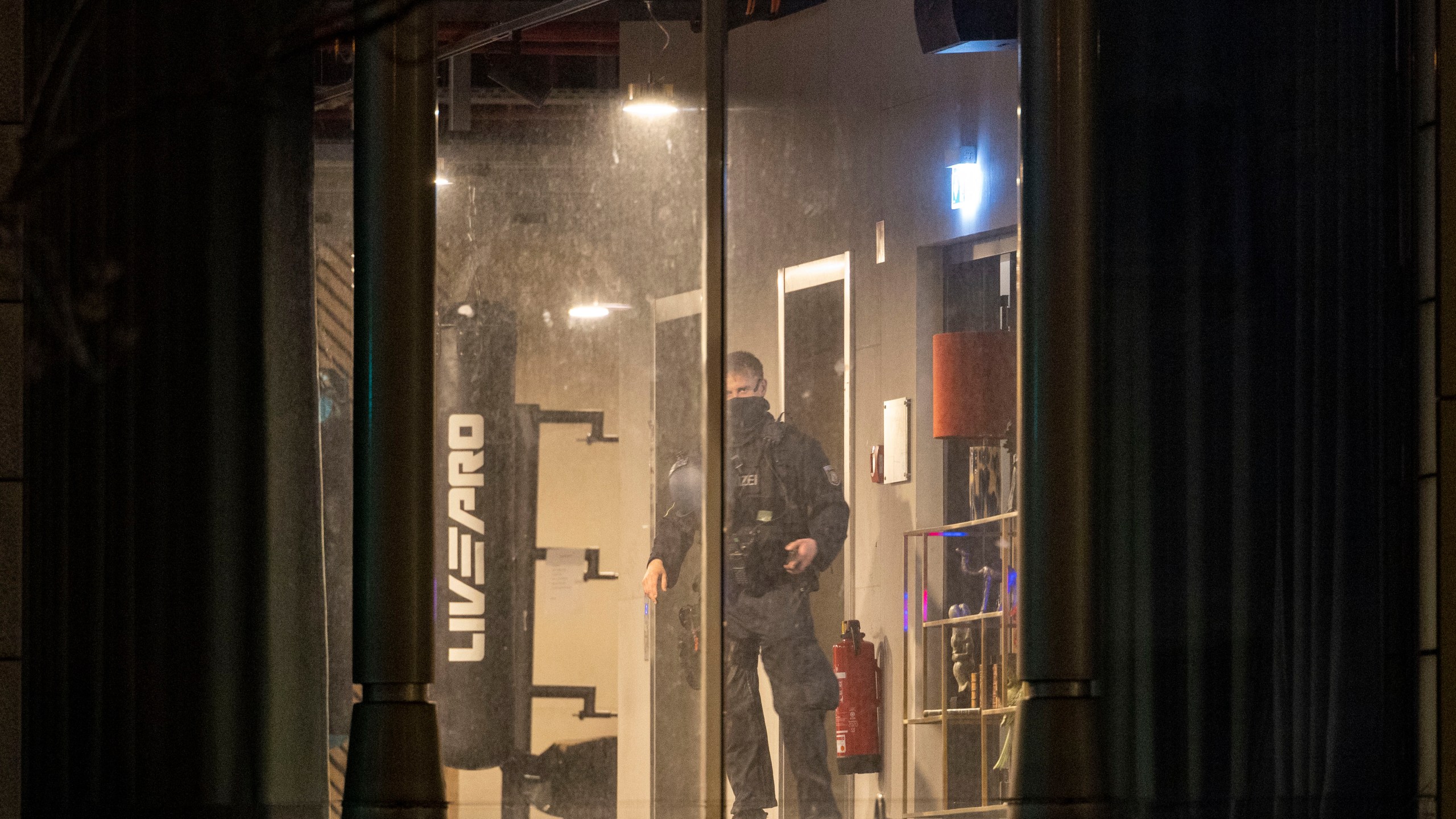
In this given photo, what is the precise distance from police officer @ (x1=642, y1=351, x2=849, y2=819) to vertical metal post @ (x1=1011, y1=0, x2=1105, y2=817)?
1065 mm

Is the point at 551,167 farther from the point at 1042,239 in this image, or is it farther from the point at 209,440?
the point at 1042,239

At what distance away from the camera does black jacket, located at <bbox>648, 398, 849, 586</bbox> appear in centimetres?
390

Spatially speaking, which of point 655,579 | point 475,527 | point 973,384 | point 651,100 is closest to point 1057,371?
point 973,384

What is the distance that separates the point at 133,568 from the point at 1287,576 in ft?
9.02

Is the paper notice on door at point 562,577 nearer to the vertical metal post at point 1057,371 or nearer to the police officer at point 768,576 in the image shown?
the police officer at point 768,576

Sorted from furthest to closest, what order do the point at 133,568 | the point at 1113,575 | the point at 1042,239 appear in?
the point at 1113,575
the point at 133,568
the point at 1042,239

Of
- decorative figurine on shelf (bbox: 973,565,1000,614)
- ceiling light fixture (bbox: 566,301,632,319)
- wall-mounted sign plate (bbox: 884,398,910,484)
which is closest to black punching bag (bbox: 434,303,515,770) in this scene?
ceiling light fixture (bbox: 566,301,632,319)

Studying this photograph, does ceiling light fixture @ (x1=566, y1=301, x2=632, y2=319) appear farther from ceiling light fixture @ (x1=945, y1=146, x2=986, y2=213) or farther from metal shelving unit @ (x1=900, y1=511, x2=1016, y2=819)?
metal shelving unit @ (x1=900, y1=511, x2=1016, y2=819)

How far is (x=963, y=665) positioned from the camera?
3854 mm

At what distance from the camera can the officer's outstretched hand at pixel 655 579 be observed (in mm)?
3863

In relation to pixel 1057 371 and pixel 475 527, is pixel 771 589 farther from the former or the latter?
pixel 1057 371

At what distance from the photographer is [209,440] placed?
339cm

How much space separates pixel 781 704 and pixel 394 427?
152 centimetres

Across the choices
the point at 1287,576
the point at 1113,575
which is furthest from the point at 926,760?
the point at 1287,576
